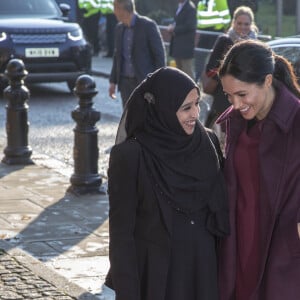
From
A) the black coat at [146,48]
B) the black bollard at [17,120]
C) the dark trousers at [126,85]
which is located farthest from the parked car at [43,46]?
the black bollard at [17,120]

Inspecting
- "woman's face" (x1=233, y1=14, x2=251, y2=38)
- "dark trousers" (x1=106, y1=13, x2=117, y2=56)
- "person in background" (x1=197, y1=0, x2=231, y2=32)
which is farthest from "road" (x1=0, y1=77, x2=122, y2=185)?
"dark trousers" (x1=106, y1=13, x2=117, y2=56)

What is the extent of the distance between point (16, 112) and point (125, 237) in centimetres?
735

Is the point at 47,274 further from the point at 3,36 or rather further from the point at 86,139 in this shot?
the point at 3,36

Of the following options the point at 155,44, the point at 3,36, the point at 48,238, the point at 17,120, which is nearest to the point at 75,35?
the point at 3,36

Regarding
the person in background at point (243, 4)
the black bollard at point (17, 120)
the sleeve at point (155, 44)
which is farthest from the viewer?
the person in background at point (243, 4)

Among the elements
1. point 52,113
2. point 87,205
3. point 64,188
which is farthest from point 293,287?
point 52,113

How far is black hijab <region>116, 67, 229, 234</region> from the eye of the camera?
3.65m

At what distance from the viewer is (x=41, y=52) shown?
16172 millimetres

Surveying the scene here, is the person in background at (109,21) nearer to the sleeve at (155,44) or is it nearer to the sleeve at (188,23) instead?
the sleeve at (188,23)

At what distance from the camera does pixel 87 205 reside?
8820 mm

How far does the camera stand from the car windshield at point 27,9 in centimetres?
1703

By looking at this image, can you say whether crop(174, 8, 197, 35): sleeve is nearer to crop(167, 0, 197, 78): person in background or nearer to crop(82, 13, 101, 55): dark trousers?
crop(167, 0, 197, 78): person in background

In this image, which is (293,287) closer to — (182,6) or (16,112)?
(16,112)

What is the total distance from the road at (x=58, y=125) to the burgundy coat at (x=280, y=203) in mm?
6641
